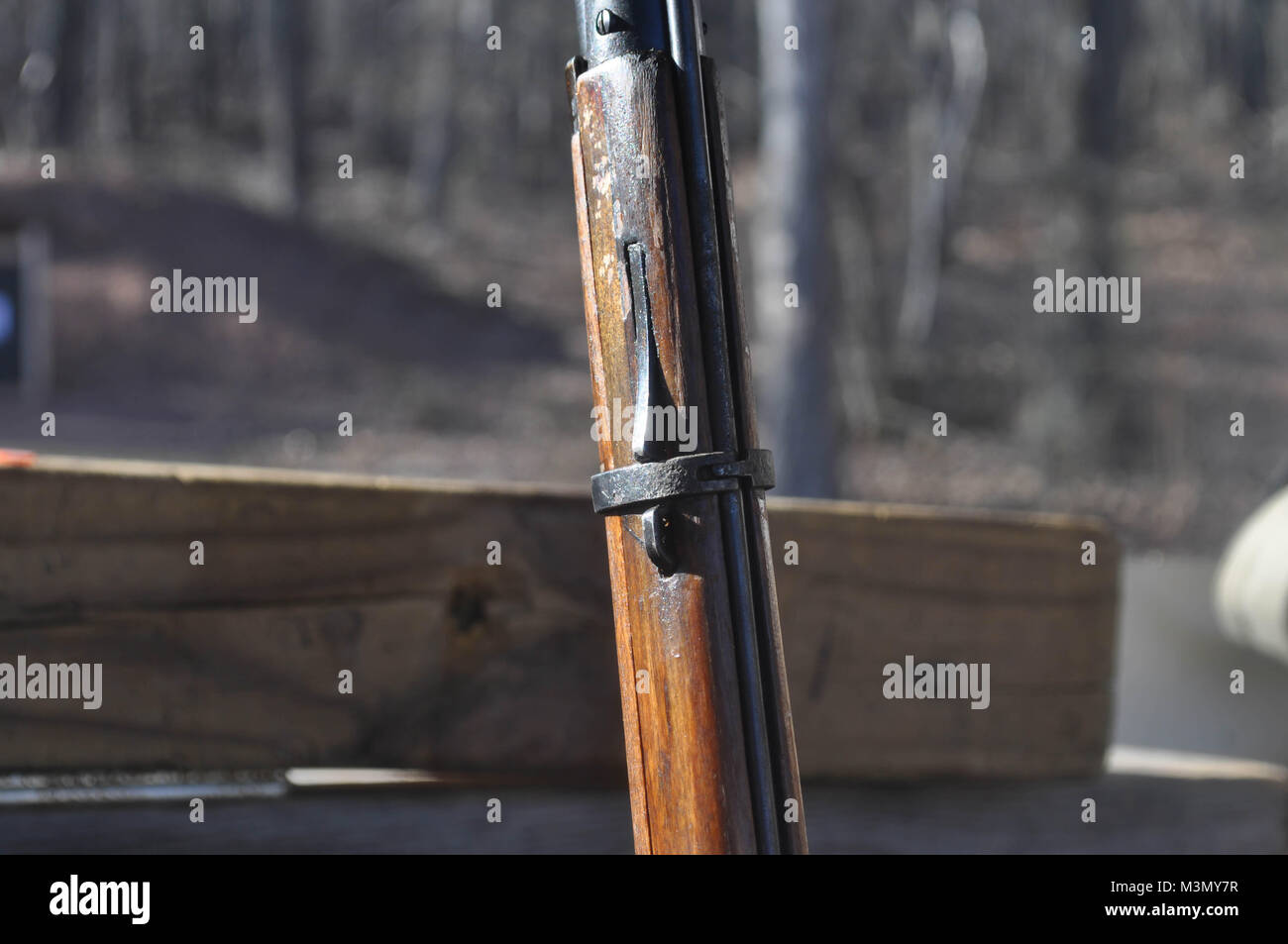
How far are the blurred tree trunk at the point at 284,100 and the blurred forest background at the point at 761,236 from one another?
12cm

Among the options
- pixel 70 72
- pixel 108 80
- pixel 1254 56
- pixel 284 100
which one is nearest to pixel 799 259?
pixel 284 100

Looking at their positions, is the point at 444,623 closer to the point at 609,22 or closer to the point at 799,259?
the point at 609,22

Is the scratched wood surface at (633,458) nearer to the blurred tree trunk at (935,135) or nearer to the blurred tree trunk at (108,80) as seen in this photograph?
the blurred tree trunk at (935,135)

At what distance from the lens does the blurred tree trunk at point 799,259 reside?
7977 mm

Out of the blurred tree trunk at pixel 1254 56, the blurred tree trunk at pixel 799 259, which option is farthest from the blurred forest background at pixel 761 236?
the blurred tree trunk at pixel 1254 56

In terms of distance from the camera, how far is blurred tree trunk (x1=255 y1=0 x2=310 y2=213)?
25844 millimetres

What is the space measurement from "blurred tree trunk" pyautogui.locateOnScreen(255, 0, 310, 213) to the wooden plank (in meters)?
→ 24.5

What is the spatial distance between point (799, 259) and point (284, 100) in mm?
22350

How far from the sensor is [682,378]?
150 centimetres

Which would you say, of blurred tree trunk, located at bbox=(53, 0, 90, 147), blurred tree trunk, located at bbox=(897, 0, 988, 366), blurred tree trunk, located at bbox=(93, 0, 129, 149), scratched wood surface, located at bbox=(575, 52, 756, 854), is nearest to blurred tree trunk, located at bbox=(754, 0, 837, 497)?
scratched wood surface, located at bbox=(575, 52, 756, 854)

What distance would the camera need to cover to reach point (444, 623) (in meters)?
1.97

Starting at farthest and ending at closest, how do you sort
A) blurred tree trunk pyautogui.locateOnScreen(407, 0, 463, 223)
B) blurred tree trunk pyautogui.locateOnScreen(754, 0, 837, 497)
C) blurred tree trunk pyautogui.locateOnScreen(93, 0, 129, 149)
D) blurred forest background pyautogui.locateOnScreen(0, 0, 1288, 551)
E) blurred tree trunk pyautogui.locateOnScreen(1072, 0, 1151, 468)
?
1. blurred tree trunk pyautogui.locateOnScreen(93, 0, 129, 149)
2. blurred tree trunk pyautogui.locateOnScreen(407, 0, 463, 223)
3. blurred tree trunk pyautogui.locateOnScreen(1072, 0, 1151, 468)
4. blurred forest background pyautogui.locateOnScreen(0, 0, 1288, 551)
5. blurred tree trunk pyautogui.locateOnScreen(754, 0, 837, 497)

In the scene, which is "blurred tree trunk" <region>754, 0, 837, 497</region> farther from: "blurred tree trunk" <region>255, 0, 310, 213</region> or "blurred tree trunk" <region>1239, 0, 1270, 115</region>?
"blurred tree trunk" <region>1239, 0, 1270, 115</region>

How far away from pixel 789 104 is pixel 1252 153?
2615 cm
